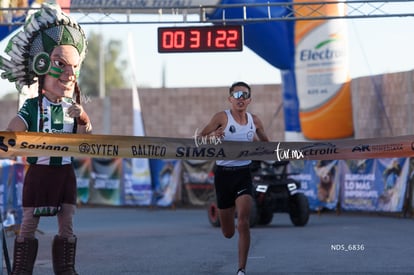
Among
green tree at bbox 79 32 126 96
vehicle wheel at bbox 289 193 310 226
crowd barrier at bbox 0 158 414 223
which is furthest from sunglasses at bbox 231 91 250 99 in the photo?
green tree at bbox 79 32 126 96

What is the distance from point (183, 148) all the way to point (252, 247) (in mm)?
4704

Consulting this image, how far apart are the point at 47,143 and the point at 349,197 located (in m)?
16.0

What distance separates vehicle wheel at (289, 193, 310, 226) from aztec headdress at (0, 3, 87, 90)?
1080cm

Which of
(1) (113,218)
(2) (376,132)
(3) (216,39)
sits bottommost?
(1) (113,218)

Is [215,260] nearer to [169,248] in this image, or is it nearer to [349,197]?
[169,248]

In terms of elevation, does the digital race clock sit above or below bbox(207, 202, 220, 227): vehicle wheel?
above

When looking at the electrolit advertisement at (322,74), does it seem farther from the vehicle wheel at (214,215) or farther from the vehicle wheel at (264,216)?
the vehicle wheel at (214,215)

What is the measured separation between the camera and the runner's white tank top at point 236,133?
10.2 meters

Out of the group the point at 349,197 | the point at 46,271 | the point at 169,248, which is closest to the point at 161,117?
the point at 349,197

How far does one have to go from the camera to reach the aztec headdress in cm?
909

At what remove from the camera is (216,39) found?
19.5m

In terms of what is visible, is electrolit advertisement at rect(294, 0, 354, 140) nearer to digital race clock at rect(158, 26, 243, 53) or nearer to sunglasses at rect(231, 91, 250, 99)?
digital race clock at rect(158, 26, 243, 53)

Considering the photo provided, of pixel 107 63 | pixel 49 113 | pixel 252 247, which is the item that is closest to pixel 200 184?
pixel 252 247

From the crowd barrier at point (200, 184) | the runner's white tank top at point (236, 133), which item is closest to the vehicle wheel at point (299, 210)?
the crowd barrier at point (200, 184)
